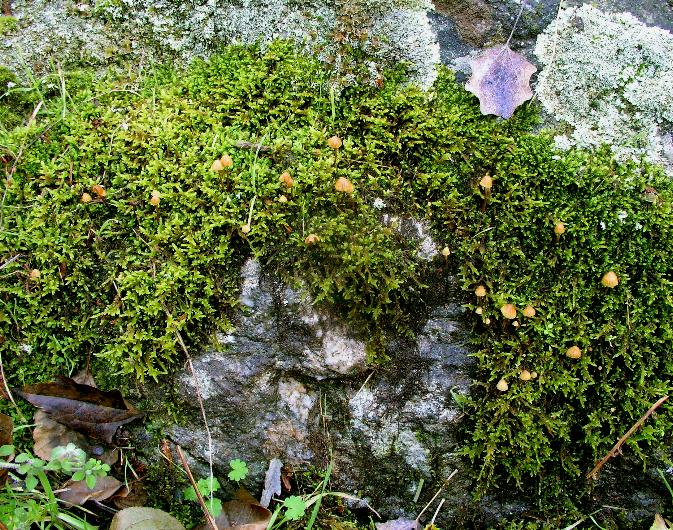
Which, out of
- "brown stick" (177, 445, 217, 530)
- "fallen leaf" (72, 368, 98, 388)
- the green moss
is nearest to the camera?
"brown stick" (177, 445, 217, 530)

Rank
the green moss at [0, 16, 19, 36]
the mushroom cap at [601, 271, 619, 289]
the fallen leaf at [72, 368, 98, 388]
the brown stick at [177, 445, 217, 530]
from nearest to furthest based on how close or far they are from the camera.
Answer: the brown stick at [177, 445, 217, 530], the mushroom cap at [601, 271, 619, 289], the fallen leaf at [72, 368, 98, 388], the green moss at [0, 16, 19, 36]

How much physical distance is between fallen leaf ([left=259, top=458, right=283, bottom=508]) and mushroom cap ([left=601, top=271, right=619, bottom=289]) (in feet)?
5.95

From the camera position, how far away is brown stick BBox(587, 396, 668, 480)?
252 centimetres

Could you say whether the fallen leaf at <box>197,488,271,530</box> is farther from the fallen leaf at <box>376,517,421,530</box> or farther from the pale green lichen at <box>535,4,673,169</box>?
the pale green lichen at <box>535,4,673,169</box>

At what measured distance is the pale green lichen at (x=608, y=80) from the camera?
2.71 m

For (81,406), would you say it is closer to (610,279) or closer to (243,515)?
(243,515)

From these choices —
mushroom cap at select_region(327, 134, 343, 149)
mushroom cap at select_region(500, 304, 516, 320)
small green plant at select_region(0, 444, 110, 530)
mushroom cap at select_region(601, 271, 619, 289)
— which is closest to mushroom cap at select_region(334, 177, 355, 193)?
mushroom cap at select_region(327, 134, 343, 149)

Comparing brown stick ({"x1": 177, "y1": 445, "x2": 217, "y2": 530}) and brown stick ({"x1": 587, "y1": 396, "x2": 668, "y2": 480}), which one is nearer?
brown stick ({"x1": 177, "y1": 445, "x2": 217, "y2": 530})

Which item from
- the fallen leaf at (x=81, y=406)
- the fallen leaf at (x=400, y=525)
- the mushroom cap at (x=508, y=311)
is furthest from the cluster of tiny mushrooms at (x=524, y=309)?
the fallen leaf at (x=81, y=406)

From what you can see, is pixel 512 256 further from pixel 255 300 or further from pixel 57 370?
pixel 57 370

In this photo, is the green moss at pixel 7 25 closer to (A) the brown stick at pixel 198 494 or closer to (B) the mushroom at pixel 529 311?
(A) the brown stick at pixel 198 494

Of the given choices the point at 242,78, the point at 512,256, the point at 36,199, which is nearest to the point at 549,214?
the point at 512,256

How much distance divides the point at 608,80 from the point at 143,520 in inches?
122

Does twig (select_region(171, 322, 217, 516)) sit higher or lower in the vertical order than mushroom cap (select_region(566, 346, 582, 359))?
lower
